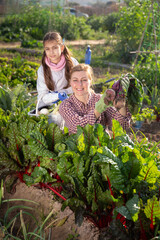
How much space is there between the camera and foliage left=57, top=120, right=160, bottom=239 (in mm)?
1379

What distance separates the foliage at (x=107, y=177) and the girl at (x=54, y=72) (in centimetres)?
107

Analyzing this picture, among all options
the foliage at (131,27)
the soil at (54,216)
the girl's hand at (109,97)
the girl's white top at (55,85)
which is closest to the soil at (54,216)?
the soil at (54,216)

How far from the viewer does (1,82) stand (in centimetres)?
460

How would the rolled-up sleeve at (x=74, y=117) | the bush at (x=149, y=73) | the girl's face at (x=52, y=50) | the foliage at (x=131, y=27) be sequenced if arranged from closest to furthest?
the rolled-up sleeve at (x=74, y=117) < the girl's face at (x=52, y=50) < the bush at (x=149, y=73) < the foliage at (x=131, y=27)

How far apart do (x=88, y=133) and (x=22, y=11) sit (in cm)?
1095

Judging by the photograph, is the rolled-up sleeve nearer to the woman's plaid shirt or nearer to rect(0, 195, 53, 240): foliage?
the woman's plaid shirt

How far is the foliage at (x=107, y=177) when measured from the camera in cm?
138

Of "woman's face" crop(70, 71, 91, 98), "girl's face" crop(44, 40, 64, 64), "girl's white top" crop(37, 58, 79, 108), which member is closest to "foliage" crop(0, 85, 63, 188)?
"woman's face" crop(70, 71, 91, 98)

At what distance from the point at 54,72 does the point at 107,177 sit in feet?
5.37

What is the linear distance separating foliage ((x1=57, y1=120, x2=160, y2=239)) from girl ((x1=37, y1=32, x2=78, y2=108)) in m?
1.07

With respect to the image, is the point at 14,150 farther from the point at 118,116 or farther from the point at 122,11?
the point at 122,11

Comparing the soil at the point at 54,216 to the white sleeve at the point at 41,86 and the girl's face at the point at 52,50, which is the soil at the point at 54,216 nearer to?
the white sleeve at the point at 41,86

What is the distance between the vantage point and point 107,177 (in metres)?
1.45

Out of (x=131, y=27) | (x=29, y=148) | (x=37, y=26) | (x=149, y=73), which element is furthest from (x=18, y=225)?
(x=37, y=26)
